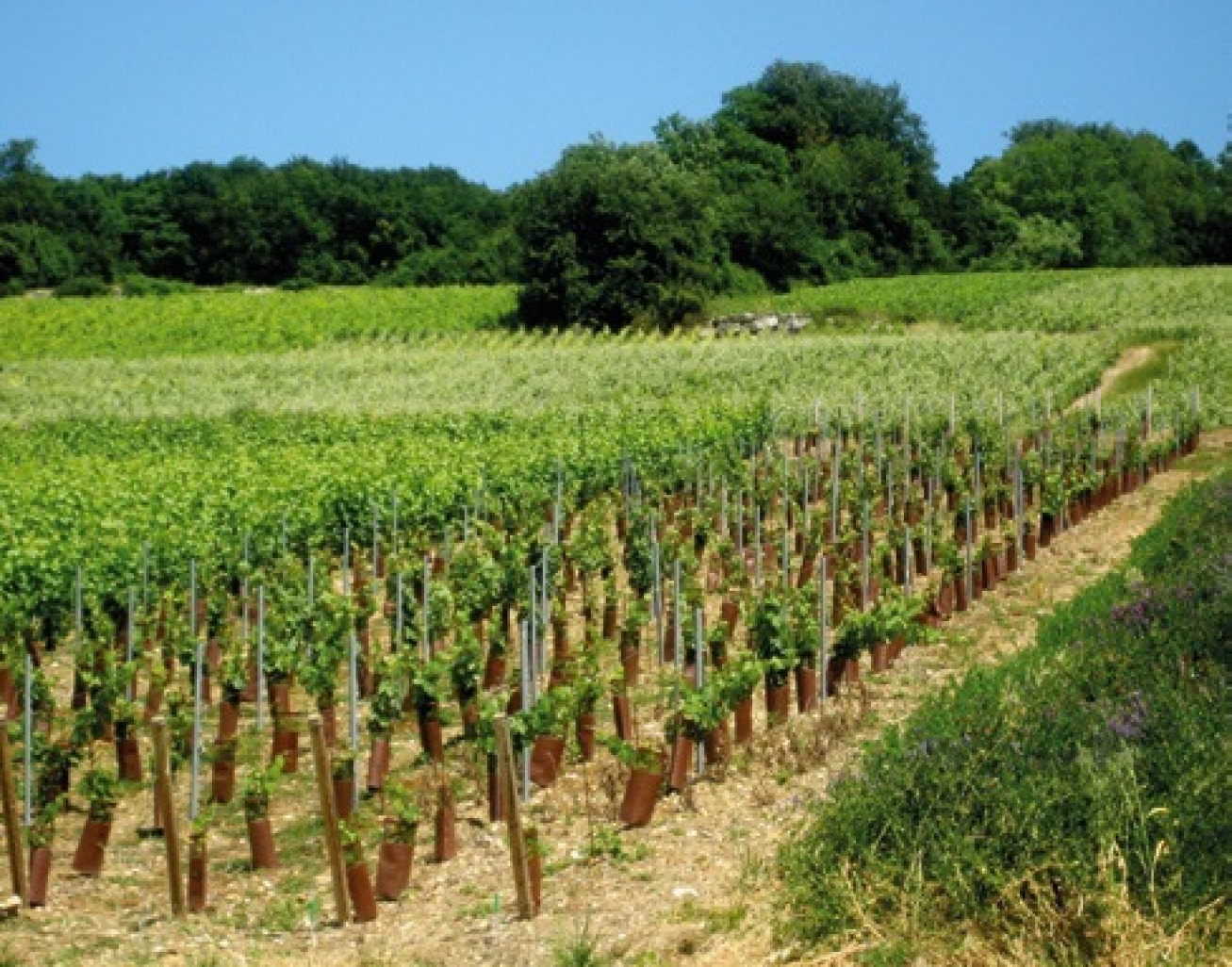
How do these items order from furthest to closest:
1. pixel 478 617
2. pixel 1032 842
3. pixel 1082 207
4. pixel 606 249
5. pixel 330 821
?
pixel 1082 207 < pixel 606 249 < pixel 478 617 < pixel 330 821 < pixel 1032 842

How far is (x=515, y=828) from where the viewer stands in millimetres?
9273

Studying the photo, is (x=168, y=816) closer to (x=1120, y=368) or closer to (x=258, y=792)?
(x=258, y=792)

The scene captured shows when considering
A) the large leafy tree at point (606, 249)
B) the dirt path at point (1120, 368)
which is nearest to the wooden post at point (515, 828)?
the dirt path at point (1120, 368)

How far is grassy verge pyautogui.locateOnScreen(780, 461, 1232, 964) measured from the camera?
8.10 metres

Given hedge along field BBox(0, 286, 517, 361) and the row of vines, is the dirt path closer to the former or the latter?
the row of vines

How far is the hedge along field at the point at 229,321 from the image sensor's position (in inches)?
2470

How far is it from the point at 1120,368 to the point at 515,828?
127 ft

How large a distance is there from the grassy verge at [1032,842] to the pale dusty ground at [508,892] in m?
0.39

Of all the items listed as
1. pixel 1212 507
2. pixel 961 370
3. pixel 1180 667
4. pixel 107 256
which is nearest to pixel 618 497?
pixel 1212 507

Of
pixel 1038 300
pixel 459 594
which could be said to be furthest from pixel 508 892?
pixel 1038 300

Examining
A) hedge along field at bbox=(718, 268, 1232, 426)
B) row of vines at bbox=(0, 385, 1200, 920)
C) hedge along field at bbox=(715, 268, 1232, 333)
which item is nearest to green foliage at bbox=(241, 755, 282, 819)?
row of vines at bbox=(0, 385, 1200, 920)

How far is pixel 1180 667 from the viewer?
38.6 ft

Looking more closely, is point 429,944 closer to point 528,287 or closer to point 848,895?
point 848,895

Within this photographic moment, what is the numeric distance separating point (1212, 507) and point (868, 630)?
6809 mm
